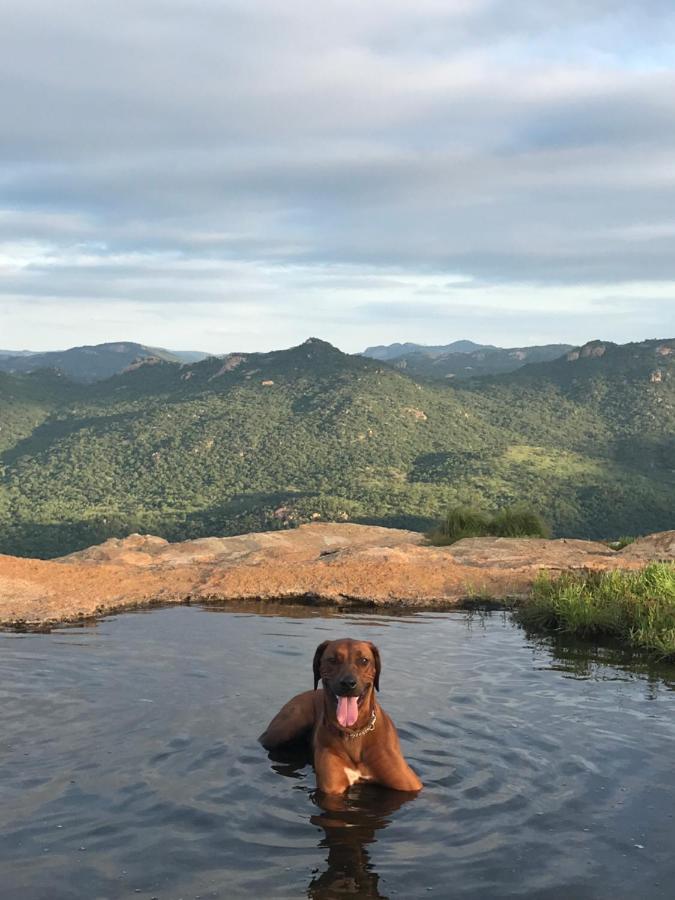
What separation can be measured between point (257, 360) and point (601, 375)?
200 ft

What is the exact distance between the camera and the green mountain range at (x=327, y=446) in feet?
281

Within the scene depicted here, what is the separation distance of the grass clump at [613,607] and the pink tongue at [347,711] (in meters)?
8.09

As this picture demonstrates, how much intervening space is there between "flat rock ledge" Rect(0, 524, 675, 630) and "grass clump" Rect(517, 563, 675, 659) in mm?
2120

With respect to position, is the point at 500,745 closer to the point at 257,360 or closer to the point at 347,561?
the point at 347,561

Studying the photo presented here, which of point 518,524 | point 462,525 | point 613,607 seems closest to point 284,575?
point 613,607

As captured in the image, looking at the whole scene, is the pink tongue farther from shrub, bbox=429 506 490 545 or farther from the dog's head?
shrub, bbox=429 506 490 545

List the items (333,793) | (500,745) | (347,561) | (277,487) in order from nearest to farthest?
1. (333,793)
2. (500,745)
3. (347,561)
4. (277,487)

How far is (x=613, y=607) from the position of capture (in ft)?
54.8

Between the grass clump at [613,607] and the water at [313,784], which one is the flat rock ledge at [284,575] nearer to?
the grass clump at [613,607]

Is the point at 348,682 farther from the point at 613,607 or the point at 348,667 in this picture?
the point at 613,607

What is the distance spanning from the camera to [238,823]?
7.68 meters

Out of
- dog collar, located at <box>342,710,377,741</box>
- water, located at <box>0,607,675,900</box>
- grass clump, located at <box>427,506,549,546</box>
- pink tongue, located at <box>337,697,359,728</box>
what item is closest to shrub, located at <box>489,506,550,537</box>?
grass clump, located at <box>427,506,549,546</box>

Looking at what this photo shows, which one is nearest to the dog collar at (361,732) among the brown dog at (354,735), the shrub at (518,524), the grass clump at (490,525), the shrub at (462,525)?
the brown dog at (354,735)

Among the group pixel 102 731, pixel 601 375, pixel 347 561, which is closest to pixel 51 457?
pixel 601 375
